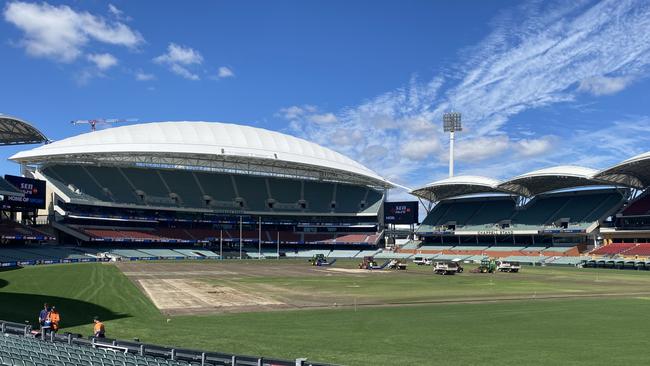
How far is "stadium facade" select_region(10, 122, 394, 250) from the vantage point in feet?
344

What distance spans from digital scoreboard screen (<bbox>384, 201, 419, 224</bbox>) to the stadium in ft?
1.17

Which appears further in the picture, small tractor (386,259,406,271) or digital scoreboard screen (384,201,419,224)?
digital scoreboard screen (384,201,419,224)

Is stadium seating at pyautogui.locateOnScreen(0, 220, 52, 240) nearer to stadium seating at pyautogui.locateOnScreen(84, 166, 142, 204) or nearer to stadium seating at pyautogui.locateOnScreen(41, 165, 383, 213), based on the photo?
stadium seating at pyautogui.locateOnScreen(41, 165, 383, 213)

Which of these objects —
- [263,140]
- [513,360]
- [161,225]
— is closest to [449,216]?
[263,140]

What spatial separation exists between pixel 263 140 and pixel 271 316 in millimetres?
94306

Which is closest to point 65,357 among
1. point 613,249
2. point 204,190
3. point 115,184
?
point 613,249

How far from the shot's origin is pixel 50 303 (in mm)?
31406

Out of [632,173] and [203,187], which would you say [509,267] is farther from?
[203,187]

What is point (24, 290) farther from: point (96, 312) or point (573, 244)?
point (573, 244)

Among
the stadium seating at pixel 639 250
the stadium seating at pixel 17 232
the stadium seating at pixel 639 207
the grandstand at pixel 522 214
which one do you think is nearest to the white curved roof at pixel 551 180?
the grandstand at pixel 522 214

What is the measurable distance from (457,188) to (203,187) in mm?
59824

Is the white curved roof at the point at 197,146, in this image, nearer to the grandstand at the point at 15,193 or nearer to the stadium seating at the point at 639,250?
the grandstand at the point at 15,193

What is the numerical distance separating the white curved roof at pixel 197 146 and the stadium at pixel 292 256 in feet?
1.74

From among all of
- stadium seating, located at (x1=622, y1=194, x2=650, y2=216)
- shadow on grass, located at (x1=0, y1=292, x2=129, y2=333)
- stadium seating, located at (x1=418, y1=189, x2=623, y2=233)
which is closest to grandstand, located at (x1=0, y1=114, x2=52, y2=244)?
shadow on grass, located at (x1=0, y1=292, x2=129, y2=333)
